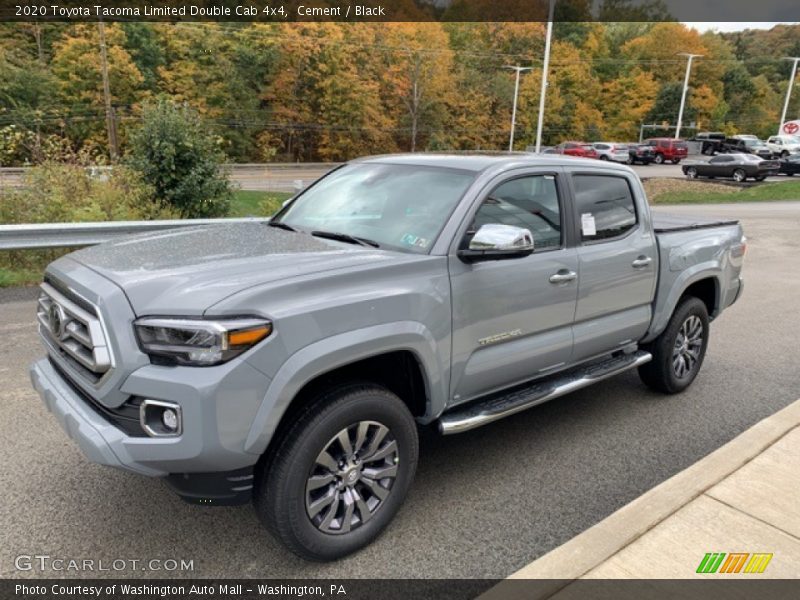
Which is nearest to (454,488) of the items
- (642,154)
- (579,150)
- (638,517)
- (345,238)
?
(638,517)

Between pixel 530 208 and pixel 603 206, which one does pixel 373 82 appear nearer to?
pixel 603 206

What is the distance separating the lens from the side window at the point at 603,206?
158 inches

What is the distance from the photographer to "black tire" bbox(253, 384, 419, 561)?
2590 millimetres

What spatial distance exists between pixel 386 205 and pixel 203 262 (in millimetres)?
1237

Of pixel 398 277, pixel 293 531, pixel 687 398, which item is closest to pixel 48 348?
pixel 293 531

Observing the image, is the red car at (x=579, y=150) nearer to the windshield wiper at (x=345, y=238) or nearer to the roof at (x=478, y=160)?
the roof at (x=478, y=160)

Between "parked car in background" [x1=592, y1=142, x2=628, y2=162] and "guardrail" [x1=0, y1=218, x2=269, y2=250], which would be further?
"parked car in background" [x1=592, y1=142, x2=628, y2=162]

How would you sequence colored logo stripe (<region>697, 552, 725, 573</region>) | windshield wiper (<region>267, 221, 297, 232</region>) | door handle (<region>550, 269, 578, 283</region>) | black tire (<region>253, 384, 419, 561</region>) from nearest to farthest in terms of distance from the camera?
black tire (<region>253, 384, 419, 561</region>), colored logo stripe (<region>697, 552, 725, 573</region>), door handle (<region>550, 269, 578, 283</region>), windshield wiper (<region>267, 221, 297, 232</region>)

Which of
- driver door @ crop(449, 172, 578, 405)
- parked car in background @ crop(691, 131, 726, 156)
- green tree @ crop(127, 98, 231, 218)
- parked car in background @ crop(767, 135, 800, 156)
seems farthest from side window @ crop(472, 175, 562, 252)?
parked car in background @ crop(691, 131, 726, 156)

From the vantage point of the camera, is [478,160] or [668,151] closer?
[478,160]

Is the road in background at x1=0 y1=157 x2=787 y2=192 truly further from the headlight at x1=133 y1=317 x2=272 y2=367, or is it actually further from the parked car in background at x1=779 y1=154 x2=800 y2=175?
the headlight at x1=133 y1=317 x2=272 y2=367

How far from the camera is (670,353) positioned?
15.8 feet

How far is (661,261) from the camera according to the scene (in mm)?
4539

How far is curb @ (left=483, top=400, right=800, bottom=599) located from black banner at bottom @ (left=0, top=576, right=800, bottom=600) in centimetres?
4
